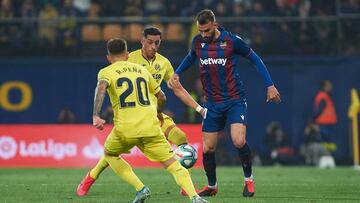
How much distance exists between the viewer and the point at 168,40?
2609 cm

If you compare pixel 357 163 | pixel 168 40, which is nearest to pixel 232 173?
pixel 357 163

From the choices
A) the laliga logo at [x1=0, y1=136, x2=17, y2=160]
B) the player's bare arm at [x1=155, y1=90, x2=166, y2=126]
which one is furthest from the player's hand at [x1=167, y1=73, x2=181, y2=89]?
the laliga logo at [x1=0, y1=136, x2=17, y2=160]

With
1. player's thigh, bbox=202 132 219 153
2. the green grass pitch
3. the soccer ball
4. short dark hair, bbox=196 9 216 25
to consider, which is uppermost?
short dark hair, bbox=196 9 216 25

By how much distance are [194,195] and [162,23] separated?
15.2 m

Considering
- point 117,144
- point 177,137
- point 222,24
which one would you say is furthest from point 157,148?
point 222,24

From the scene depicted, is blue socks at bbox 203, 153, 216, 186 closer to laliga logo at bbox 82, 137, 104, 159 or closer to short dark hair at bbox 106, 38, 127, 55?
short dark hair at bbox 106, 38, 127, 55

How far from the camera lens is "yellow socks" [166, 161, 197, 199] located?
11297mm

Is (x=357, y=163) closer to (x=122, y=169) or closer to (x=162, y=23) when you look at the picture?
(x=162, y=23)

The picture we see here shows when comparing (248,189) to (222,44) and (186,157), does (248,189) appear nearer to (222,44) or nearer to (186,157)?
(186,157)

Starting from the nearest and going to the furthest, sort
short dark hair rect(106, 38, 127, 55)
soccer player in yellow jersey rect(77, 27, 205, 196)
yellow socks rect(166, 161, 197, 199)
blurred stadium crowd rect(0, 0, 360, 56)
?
yellow socks rect(166, 161, 197, 199) → short dark hair rect(106, 38, 127, 55) → soccer player in yellow jersey rect(77, 27, 205, 196) → blurred stadium crowd rect(0, 0, 360, 56)

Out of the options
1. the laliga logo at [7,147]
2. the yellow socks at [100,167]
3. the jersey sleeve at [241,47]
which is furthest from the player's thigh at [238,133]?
the laliga logo at [7,147]

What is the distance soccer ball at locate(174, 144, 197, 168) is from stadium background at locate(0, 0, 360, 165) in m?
12.0

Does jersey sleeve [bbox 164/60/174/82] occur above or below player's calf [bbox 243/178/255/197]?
above

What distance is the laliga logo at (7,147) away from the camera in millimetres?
23688
